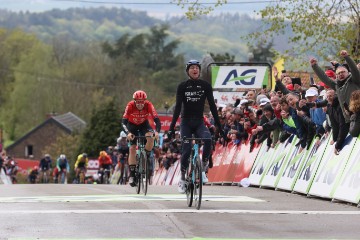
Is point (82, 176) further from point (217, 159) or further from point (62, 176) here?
point (217, 159)

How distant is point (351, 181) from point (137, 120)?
16.2ft

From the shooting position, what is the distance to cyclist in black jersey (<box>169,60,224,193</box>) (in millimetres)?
17078

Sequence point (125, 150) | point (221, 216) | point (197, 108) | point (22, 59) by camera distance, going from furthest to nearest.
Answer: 1. point (22, 59)
2. point (125, 150)
3. point (197, 108)
4. point (221, 216)

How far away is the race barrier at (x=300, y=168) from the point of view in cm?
1769

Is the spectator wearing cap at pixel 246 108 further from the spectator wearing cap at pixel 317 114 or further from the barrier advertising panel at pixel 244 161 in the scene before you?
the spectator wearing cap at pixel 317 114

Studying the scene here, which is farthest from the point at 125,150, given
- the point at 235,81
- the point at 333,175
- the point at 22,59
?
the point at 22,59

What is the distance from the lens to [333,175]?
18391 mm

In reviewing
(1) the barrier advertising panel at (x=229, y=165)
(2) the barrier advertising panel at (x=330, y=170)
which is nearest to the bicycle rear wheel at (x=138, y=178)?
(2) the barrier advertising panel at (x=330, y=170)

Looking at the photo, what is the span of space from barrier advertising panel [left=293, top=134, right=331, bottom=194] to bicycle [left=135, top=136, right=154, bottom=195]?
8.88 ft

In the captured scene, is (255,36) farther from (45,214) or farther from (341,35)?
(45,214)

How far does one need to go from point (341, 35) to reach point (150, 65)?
107 m

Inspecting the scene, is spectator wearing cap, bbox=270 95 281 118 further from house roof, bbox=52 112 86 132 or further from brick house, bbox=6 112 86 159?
house roof, bbox=52 112 86 132

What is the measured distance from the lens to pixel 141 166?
67.7ft

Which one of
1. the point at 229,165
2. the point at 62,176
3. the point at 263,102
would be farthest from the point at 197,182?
the point at 62,176
